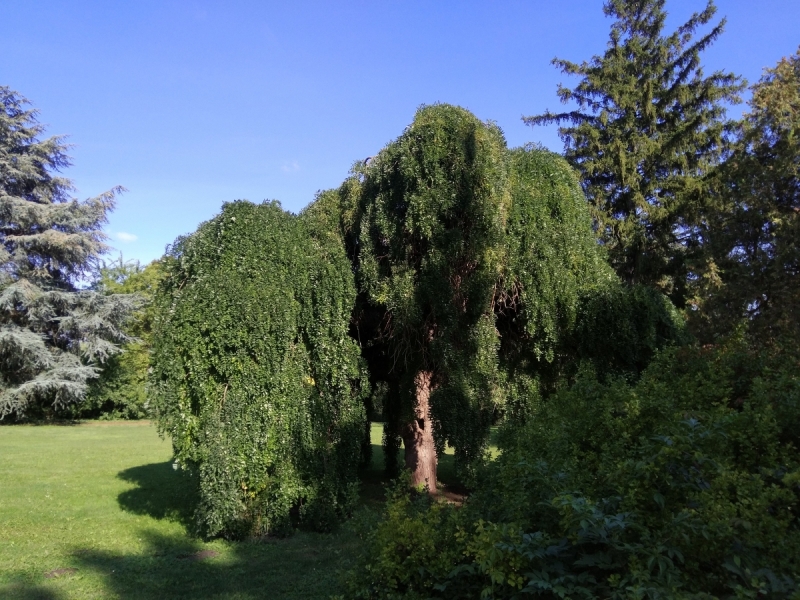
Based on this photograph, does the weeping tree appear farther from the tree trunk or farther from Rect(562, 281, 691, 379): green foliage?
the tree trunk

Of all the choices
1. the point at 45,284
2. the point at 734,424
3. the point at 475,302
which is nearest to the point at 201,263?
the point at 475,302

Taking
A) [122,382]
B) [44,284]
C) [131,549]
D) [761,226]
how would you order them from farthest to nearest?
[122,382] < [44,284] < [761,226] < [131,549]

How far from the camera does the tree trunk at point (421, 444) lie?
1002 cm

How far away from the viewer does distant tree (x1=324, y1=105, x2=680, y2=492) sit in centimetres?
868

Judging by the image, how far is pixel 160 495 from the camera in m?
11.1

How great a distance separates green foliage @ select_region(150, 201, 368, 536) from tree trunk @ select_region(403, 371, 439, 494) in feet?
5.38

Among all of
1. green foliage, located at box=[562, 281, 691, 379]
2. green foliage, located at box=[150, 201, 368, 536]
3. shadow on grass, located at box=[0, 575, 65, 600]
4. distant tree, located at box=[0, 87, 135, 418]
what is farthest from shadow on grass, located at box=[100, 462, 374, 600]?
distant tree, located at box=[0, 87, 135, 418]

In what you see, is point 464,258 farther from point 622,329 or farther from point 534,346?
point 622,329

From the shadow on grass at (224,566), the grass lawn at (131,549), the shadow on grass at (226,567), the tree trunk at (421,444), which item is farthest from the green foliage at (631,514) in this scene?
the tree trunk at (421,444)

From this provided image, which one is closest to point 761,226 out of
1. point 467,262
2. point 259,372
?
point 467,262

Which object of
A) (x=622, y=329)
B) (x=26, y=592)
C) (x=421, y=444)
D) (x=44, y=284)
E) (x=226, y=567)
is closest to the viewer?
(x=26, y=592)

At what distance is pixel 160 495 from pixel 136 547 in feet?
12.3

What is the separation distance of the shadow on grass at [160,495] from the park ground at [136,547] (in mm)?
20

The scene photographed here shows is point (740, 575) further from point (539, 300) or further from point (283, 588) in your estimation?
point (539, 300)
